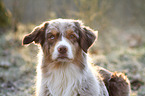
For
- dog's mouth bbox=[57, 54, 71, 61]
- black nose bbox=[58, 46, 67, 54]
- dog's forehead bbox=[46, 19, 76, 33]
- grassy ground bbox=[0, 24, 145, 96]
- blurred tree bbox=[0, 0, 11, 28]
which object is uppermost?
blurred tree bbox=[0, 0, 11, 28]

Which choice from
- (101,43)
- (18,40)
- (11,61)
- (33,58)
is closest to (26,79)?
(11,61)

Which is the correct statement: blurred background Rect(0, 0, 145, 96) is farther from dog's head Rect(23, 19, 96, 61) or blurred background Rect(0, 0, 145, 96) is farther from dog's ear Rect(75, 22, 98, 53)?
dog's ear Rect(75, 22, 98, 53)

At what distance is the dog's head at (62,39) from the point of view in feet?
12.6

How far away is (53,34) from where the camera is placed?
4.10 meters

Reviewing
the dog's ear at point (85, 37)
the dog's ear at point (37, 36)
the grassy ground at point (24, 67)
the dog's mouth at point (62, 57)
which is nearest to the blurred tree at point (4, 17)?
the grassy ground at point (24, 67)

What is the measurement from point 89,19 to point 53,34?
1050 centimetres

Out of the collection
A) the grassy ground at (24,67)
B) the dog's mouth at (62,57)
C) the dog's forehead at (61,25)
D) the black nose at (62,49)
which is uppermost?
the dog's forehead at (61,25)

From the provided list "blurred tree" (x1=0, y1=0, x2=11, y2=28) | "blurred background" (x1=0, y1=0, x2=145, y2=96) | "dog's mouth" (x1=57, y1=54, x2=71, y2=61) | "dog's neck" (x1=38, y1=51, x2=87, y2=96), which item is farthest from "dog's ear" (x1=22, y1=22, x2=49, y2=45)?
"blurred tree" (x1=0, y1=0, x2=11, y2=28)

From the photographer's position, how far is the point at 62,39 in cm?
396

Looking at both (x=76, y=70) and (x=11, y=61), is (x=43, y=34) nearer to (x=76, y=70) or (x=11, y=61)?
(x=76, y=70)

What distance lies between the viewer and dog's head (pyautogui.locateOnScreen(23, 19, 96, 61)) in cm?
385

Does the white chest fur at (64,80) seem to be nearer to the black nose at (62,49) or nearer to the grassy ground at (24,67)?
the black nose at (62,49)

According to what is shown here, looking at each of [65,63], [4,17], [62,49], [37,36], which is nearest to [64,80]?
[65,63]

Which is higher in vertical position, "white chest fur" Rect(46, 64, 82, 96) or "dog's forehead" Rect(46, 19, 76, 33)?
"dog's forehead" Rect(46, 19, 76, 33)
